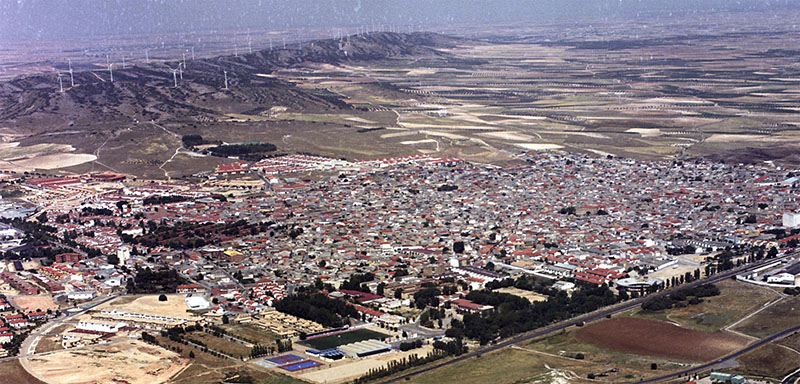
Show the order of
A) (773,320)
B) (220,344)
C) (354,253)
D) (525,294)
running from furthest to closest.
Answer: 1. (354,253)
2. (525,294)
3. (773,320)
4. (220,344)

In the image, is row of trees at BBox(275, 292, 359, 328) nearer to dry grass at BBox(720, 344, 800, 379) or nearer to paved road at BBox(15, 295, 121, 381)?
paved road at BBox(15, 295, 121, 381)

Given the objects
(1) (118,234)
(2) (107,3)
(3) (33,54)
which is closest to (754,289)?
(1) (118,234)

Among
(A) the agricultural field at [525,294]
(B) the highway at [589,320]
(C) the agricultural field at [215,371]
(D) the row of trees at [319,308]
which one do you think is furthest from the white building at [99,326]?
(A) the agricultural field at [525,294]

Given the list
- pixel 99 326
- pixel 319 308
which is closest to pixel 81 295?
pixel 99 326

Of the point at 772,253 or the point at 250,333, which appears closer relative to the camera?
the point at 250,333

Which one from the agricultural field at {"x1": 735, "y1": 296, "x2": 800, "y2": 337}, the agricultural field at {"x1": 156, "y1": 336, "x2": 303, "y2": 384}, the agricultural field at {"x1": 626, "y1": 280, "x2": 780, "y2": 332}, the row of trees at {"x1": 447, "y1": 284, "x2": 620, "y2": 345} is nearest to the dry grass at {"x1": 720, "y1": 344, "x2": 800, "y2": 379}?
the agricultural field at {"x1": 735, "y1": 296, "x2": 800, "y2": 337}

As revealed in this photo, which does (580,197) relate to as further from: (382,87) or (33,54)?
(33,54)

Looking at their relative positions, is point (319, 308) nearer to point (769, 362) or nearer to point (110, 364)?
point (110, 364)

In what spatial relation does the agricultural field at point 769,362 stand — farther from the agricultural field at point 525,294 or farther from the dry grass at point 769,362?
the agricultural field at point 525,294
